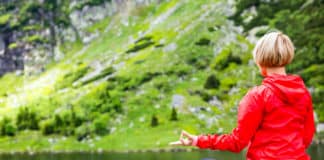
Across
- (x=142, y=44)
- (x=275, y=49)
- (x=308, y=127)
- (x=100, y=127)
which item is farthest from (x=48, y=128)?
(x=275, y=49)

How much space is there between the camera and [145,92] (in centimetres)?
15475

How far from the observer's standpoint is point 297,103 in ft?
19.8

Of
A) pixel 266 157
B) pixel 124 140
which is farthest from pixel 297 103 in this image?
pixel 124 140

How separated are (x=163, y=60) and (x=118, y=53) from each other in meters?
26.6

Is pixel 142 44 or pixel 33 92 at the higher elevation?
pixel 142 44

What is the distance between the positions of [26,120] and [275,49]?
156702mm

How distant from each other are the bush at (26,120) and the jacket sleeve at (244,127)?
15326 cm

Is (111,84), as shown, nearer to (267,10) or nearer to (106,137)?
(106,137)

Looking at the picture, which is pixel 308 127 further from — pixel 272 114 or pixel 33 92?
pixel 33 92

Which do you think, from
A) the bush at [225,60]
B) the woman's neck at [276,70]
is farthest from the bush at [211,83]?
the woman's neck at [276,70]

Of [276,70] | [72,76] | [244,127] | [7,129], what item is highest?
[72,76]

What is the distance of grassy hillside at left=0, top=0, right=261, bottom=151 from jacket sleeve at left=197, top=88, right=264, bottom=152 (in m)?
118

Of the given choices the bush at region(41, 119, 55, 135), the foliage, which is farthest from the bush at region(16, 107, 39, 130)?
the foliage

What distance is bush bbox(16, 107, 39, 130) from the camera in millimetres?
153500
